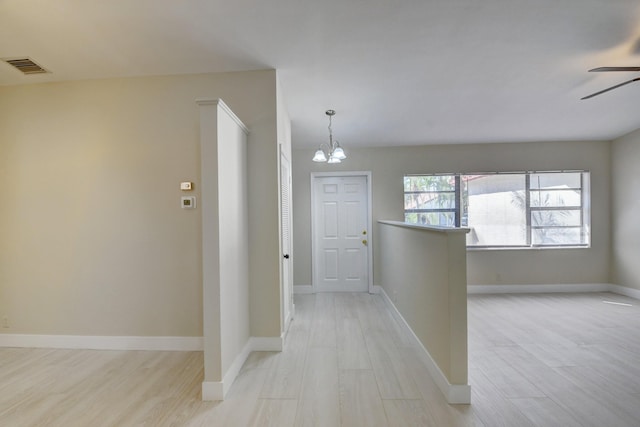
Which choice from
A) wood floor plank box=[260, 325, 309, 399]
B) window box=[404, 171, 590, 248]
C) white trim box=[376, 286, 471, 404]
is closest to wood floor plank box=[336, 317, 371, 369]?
wood floor plank box=[260, 325, 309, 399]

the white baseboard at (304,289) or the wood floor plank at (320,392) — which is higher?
the wood floor plank at (320,392)

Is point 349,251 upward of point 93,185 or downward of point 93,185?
downward

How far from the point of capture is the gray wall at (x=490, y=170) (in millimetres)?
4902

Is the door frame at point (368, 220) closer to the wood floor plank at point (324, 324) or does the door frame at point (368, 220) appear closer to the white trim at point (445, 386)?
the wood floor plank at point (324, 324)

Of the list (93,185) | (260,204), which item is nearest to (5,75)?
(93,185)

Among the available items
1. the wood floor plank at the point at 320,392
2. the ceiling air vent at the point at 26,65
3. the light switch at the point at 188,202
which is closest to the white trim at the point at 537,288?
the wood floor plank at the point at 320,392

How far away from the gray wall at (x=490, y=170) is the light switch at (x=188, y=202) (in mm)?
2506

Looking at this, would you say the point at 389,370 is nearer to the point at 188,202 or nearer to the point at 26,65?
the point at 188,202

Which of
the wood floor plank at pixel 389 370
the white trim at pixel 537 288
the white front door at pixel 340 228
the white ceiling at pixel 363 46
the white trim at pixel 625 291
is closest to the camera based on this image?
the white ceiling at pixel 363 46

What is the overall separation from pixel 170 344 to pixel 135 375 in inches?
17.1

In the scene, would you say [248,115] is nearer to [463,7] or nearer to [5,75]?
[463,7]

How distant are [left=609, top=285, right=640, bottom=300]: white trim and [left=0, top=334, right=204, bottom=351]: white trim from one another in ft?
20.8

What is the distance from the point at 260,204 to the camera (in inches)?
111

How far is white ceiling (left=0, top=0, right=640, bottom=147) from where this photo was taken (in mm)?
1945
